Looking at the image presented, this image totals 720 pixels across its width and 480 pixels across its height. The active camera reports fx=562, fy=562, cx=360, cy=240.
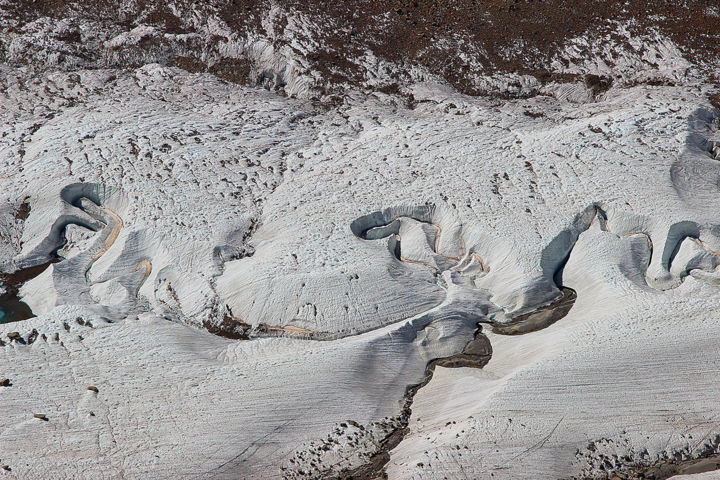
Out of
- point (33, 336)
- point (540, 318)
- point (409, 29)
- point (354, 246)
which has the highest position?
point (409, 29)

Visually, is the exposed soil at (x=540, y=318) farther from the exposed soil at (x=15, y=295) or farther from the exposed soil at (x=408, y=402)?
the exposed soil at (x=15, y=295)

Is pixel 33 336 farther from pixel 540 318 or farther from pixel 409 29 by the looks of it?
pixel 409 29

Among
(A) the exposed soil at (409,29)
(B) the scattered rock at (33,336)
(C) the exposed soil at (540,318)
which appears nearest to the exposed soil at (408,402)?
(C) the exposed soil at (540,318)

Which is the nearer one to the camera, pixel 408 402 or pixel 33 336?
pixel 408 402

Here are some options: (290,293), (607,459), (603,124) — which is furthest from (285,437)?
(603,124)

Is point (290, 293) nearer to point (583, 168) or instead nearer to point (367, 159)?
point (367, 159)

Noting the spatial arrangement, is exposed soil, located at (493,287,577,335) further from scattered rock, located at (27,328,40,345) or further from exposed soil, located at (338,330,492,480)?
scattered rock, located at (27,328,40,345)

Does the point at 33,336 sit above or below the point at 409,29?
below

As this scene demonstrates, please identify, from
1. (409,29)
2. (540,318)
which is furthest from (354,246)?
(409,29)

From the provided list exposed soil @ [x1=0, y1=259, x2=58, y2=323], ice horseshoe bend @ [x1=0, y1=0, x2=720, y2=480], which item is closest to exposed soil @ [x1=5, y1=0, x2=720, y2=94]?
ice horseshoe bend @ [x1=0, y1=0, x2=720, y2=480]
